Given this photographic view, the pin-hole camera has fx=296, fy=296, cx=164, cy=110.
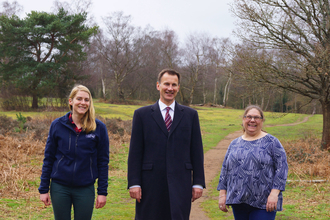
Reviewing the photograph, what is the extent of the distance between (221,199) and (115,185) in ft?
19.1

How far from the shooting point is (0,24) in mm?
27875

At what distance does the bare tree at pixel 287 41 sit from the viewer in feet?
45.4

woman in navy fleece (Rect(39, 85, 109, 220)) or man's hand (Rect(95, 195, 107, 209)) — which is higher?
woman in navy fleece (Rect(39, 85, 109, 220))

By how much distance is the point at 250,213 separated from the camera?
3.22 meters

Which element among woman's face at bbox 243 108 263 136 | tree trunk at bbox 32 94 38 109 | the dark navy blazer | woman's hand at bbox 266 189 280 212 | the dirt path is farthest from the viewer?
tree trunk at bbox 32 94 38 109

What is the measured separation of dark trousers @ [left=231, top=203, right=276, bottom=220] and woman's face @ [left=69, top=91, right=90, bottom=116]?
Answer: 2.02m

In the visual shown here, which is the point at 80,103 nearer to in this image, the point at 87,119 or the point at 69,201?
the point at 87,119

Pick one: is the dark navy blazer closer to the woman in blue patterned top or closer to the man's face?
the man's face

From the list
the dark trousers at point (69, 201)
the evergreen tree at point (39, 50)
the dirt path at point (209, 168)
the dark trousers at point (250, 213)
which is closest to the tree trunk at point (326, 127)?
the dirt path at point (209, 168)

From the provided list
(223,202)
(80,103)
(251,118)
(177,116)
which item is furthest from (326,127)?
(80,103)

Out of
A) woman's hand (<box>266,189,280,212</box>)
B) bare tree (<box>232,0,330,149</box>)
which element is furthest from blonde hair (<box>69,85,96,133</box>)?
bare tree (<box>232,0,330,149</box>)

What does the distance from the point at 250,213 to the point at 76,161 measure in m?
1.97

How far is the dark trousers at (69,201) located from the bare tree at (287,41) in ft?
41.0

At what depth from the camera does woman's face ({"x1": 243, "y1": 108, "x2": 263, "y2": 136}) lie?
3.41m
